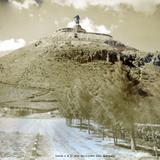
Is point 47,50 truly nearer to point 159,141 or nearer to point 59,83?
point 59,83

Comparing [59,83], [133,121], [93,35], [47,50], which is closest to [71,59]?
[47,50]

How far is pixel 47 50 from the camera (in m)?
87.8

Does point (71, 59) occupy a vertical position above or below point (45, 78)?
above

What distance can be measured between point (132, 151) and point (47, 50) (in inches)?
3032

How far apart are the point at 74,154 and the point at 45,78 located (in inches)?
1942

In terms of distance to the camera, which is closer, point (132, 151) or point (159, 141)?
point (132, 151)

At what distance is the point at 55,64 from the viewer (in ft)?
238

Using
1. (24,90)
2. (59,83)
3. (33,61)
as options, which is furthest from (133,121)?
(33,61)

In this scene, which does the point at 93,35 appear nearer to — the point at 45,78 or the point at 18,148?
the point at 45,78

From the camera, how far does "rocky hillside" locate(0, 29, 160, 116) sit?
127 feet

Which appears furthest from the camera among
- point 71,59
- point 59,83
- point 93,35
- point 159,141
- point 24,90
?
point 93,35

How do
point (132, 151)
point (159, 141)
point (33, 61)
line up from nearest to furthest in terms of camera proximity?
point (132, 151) → point (159, 141) → point (33, 61)

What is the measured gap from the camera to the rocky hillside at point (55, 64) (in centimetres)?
3872

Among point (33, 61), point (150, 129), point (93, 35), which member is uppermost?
point (93, 35)
